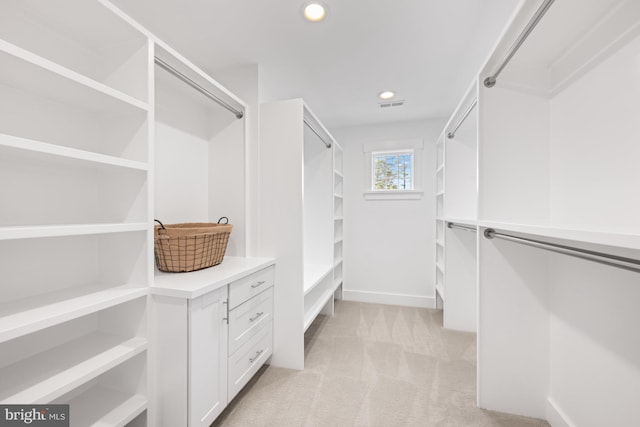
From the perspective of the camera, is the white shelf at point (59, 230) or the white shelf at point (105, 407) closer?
the white shelf at point (59, 230)

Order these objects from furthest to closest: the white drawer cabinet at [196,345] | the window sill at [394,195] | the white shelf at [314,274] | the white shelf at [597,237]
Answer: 1. the window sill at [394,195]
2. the white shelf at [314,274]
3. the white drawer cabinet at [196,345]
4. the white shelf at [597,237]

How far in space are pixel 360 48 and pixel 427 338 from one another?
8.40ft

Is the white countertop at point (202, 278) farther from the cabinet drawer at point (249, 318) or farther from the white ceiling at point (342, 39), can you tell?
the white ceiling at point (342, 39)

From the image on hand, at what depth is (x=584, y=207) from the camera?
124cm

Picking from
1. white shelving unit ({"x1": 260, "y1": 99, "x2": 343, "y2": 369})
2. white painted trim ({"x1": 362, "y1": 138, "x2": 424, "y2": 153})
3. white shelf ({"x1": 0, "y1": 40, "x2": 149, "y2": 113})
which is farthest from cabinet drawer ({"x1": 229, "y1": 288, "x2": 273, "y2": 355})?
white painted trim ({"x1": 362, "y1": 138, "x2": 424, "y2": 153})

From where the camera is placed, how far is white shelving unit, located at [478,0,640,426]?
104cm

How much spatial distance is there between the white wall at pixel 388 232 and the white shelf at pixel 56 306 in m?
2.78

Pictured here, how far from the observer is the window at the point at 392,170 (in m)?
3.55

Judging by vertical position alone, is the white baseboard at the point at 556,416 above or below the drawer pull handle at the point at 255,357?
below

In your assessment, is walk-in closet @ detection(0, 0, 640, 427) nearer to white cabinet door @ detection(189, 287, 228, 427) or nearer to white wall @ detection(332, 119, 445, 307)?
white cabinet door @ detection(189, 287, 228, 427)

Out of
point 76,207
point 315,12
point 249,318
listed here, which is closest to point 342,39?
point 315,12

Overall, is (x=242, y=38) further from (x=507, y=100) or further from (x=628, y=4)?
(x=628, y=4)

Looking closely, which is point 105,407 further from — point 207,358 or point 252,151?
point 252,151

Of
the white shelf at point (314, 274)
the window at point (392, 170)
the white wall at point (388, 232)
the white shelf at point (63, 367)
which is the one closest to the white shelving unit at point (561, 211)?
the white shelf at point (314, 274)
